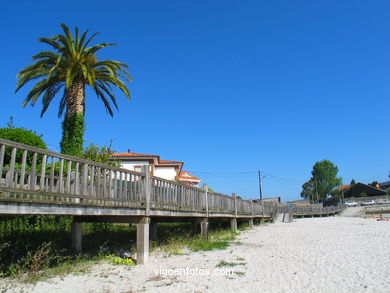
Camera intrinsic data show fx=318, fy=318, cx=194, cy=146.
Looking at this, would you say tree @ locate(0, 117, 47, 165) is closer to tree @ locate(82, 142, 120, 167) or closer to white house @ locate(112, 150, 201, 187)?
tree @ locate(82, 142, 120, 167)

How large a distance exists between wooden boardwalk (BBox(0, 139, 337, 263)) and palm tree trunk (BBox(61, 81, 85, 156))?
177 inches

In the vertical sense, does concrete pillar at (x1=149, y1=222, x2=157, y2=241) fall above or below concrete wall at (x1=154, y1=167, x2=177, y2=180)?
below

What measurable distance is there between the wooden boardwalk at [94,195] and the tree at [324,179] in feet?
305

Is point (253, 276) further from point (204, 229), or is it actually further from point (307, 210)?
point (307, 210)

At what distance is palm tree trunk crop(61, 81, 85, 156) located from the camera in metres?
18.5

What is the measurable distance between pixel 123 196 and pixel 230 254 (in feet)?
13.2

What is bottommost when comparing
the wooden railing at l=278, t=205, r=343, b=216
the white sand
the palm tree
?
the white sand

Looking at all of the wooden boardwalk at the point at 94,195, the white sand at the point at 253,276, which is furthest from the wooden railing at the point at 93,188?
the white sand at the point at 253,276

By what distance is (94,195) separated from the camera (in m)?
7.09

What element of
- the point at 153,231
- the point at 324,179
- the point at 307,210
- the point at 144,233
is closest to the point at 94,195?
the point at 144,233

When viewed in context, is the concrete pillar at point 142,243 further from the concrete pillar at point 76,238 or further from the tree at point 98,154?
the tree at point 98,154

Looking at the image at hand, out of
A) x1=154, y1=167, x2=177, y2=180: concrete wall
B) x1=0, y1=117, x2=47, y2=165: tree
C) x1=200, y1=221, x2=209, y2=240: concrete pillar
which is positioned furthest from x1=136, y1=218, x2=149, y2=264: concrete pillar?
x1=154, y1=167, x2=177, y2=180: concrete wall

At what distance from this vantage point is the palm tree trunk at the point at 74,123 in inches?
729

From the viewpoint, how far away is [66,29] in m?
19.5
